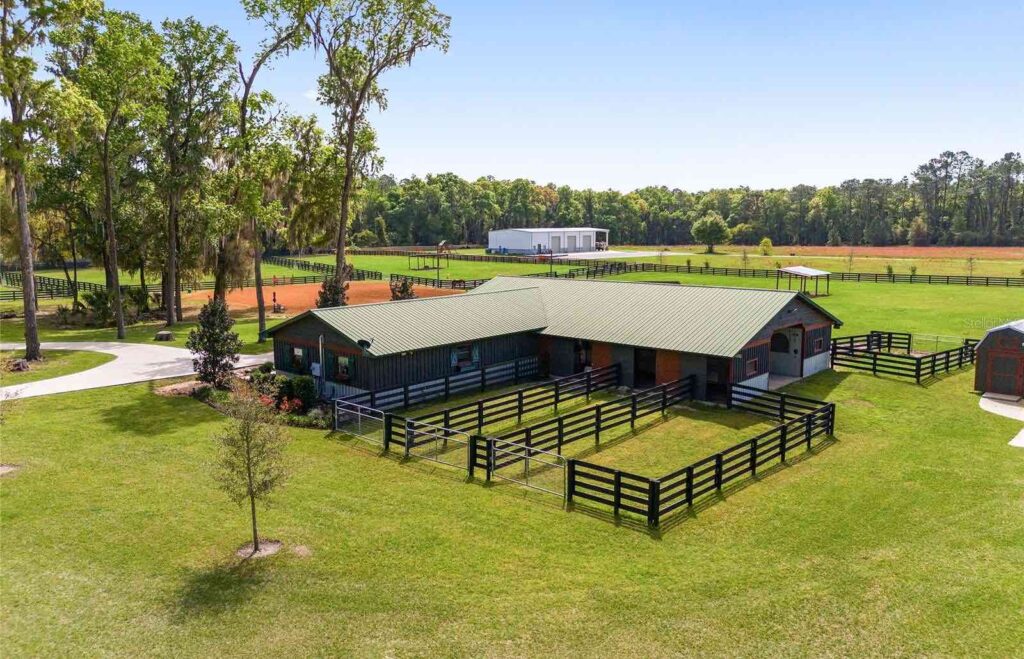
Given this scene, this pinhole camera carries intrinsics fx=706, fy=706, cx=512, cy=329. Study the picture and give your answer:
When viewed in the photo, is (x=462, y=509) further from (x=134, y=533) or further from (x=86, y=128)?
(x=86, y=128)

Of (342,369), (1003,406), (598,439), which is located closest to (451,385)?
(342,369)

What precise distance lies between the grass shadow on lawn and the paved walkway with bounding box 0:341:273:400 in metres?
15.5

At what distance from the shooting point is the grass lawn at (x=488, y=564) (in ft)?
38.9

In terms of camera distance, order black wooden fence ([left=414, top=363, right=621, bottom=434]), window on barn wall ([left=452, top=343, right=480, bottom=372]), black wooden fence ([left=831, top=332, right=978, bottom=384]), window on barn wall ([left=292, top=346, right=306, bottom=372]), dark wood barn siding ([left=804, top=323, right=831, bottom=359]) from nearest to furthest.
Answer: black wooden fence ([left=414, top=363, right=621, bottom=434]) → window on barn wall ([left=292, top=346, right=306, bottom=372]) → window on barn wall ([left=452, top=343, right=480, bottom=372]) → black wooden fence ([left=831, top=332, right=978, bottom=384]) → dark wood barn siding ([left=804, top=323, right=831, bottom=359])

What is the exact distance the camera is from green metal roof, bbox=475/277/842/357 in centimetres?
2798

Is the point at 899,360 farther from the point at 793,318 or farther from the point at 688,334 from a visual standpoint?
the point at 688,334

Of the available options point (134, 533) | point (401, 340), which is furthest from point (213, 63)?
point (134, 533)

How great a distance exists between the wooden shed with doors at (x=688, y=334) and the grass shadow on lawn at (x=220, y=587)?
1820cm

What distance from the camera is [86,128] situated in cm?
4062

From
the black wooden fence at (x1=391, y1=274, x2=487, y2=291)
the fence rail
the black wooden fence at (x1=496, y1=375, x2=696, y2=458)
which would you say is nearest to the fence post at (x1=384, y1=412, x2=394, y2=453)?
the fence rail

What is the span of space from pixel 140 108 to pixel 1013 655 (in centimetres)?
4426

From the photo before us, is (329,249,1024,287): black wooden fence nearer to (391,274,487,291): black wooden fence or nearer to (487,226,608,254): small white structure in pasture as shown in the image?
(391,274,487,291): black wooden fence

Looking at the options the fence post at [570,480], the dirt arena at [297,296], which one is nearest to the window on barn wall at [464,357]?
the fence post at [570,480]

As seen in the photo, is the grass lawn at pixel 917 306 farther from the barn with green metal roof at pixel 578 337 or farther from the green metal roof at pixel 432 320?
the green metal roof at pixel 432 320
